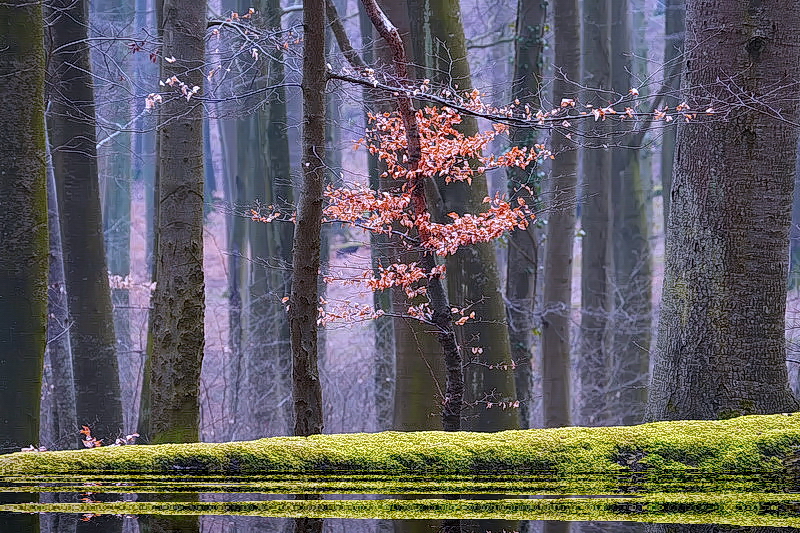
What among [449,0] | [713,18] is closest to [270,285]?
[449,0]

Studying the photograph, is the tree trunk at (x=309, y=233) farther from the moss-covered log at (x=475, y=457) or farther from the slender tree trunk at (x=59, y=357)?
the slender tree trunk at (x=59, y=357)

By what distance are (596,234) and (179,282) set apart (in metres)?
10.1

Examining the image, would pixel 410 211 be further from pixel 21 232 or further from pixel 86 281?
pixel 86 281

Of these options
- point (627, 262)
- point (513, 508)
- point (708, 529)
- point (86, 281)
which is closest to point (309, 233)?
point (513, 508)

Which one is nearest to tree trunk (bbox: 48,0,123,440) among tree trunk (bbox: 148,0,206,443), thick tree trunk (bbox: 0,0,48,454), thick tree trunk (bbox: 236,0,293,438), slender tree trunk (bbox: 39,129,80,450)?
slender tree trunk (bbox: 39,129,80,450)

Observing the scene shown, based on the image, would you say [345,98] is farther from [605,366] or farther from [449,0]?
[605,366]

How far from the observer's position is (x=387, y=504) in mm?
3539

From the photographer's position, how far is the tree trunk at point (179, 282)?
709 cm

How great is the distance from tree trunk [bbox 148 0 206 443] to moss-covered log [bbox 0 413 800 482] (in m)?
3.11

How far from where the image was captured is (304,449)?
399cm

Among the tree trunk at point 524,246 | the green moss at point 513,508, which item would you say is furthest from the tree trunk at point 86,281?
the green moss at point 513,508

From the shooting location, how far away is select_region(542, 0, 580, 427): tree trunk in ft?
42.4

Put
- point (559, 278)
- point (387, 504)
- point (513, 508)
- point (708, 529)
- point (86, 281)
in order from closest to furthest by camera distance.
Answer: point (708, 529)
point (513, 508)
point (387, 504)
point (86, 281)
point (559, 278)

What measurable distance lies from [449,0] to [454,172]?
307 centimetres
